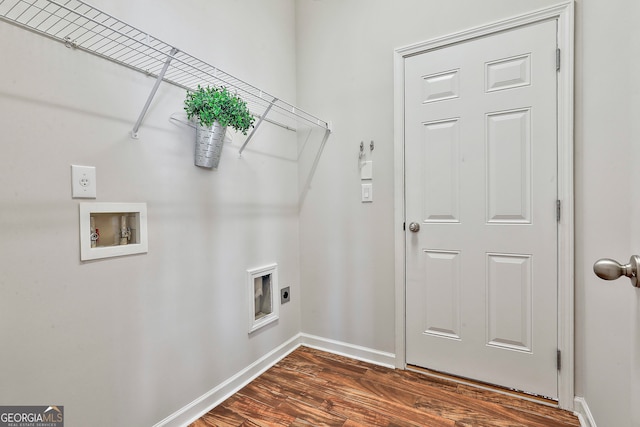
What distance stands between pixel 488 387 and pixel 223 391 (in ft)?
4.96

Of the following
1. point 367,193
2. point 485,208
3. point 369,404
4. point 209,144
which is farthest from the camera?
point 367,193

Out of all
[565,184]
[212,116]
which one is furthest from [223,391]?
[565,184]

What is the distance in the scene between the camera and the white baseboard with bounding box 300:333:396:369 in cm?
195

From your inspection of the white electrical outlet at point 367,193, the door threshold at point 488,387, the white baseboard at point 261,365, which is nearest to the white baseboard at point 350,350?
the white baseboard at point 261,365

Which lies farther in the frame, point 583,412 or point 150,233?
point 583,412

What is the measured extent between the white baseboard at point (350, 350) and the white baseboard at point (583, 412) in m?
0.93

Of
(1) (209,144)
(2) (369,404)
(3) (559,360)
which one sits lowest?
(2) (369,404)

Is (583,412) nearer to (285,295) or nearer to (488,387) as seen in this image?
(488,387)

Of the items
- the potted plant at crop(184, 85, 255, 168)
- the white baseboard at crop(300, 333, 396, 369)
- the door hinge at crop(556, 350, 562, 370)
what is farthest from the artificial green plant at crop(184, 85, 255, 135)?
the door hinge at crop(556, 350, 562, 370)

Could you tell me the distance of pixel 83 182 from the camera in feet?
3.51

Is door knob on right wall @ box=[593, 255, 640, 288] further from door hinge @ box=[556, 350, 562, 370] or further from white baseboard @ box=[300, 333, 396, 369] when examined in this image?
white baseboard @ box=[300, 333, 396, 369]

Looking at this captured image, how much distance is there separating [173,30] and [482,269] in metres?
2.05

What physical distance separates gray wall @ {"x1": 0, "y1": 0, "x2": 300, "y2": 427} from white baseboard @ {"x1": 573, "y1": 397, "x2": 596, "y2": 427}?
1.72 metres

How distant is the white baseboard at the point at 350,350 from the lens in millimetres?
1948
